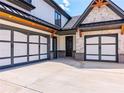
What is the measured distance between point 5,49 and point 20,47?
4.68 feet

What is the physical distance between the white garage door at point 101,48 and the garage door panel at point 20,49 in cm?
605

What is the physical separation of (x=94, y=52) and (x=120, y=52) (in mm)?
2299

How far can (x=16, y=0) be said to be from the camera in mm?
10875

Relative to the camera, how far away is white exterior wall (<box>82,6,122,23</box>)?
36.6ft

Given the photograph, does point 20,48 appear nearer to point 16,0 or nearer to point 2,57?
point 2,57

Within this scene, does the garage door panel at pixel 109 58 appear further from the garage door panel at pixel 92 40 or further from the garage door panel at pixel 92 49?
the garage door panel at pixel 92 40

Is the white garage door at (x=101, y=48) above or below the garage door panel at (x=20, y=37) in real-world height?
below

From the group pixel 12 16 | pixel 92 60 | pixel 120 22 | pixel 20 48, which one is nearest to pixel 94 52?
pixel 92 60

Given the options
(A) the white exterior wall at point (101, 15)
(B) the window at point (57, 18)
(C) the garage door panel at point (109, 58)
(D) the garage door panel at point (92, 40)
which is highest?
(B) the window at point (57, 18)

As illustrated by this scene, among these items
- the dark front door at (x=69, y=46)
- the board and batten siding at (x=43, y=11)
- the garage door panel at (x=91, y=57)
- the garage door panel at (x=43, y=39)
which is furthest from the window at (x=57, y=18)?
the garage door panel at (x=91, y=57)

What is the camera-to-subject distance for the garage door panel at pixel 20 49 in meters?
8.93

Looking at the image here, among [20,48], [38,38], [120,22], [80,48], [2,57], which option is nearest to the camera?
[2,57]

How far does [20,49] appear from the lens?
9.32m

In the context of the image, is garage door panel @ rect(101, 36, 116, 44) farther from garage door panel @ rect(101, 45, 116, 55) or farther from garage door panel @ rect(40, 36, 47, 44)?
garage door panel @ rect(40, 36, 47, 44)
